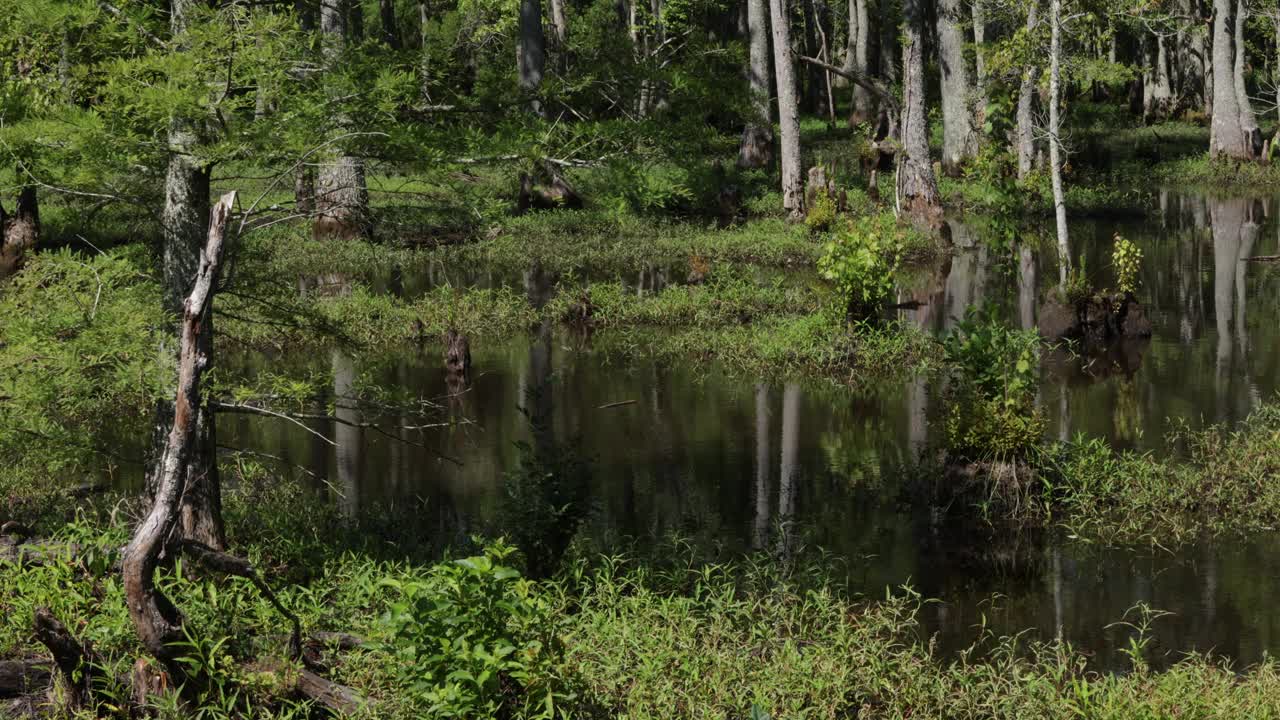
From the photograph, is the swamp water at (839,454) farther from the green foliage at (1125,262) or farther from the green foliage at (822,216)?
the green foliage at (822,216)

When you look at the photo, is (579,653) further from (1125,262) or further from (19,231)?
(19,231)

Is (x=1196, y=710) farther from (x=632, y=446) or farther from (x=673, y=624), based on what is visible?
(x=632, y=446)

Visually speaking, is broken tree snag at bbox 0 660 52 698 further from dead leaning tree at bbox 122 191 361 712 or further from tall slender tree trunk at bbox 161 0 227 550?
tall slender tree trunk at bbox 161 0 227 550

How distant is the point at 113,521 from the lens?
30.1 ft

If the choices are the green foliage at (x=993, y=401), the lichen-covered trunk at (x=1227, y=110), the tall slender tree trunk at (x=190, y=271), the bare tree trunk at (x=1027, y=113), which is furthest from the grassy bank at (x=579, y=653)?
the lichen-covered trunk at (x=1227, y=110)

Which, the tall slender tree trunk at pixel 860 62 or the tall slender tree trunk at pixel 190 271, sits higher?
the tall slender tree trunk at pixel 860 62

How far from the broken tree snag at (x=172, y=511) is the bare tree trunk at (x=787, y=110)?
21.1 m

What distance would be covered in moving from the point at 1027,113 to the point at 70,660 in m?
23.3

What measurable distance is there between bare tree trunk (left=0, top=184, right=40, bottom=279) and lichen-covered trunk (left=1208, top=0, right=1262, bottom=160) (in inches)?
1095

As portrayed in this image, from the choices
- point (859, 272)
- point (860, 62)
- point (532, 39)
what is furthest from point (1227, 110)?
point (859, 272)

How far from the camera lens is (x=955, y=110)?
3444cm

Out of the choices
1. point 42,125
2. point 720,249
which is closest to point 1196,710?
point 42,125

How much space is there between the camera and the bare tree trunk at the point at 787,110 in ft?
90.3

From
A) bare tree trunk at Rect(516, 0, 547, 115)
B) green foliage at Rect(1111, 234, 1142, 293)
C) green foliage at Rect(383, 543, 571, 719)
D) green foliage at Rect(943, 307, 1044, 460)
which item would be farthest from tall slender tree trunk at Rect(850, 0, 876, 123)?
green foliage at Rect(383, 543, 571, 719)
